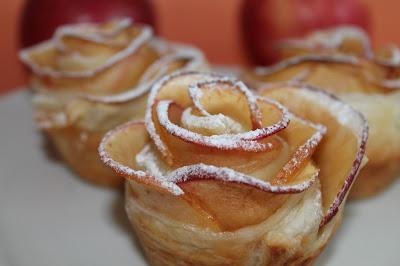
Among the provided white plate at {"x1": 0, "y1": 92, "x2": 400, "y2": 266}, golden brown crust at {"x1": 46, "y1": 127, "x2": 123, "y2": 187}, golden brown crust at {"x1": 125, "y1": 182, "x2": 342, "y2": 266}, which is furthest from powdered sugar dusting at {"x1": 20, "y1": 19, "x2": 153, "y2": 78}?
golden brown crust at {"x1": 125, "y1": 182, "x2": 342, "y2": 266}

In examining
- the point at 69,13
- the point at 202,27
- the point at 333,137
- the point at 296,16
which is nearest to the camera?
the point at 333,137

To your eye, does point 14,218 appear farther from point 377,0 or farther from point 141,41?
point 377,0

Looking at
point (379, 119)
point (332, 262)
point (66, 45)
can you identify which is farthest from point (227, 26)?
point (332, 262)

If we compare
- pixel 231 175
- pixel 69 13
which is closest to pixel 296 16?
pixel 69 13

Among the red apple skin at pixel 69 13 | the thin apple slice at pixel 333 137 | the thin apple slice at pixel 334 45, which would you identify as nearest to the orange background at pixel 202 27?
the red apple skin at pixel 69 13

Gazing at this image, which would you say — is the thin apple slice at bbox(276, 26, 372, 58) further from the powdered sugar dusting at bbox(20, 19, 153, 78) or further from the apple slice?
the powdered sugar dusting at bbox(20, 19, 153, 78)

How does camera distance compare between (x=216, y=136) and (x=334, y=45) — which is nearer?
(x=216, y=136)

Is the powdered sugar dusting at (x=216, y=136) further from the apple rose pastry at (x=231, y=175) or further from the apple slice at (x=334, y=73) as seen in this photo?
the apple slice at (x=334, y=73)

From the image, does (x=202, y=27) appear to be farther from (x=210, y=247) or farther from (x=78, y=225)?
(x=210, y=247)
